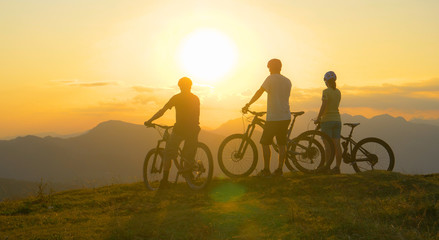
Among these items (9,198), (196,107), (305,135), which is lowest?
(9,198)

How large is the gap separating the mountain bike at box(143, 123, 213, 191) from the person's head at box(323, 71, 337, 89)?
3719mm

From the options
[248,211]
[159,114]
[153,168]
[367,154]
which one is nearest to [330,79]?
[367,154]

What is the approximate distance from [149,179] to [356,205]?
18.8 ft

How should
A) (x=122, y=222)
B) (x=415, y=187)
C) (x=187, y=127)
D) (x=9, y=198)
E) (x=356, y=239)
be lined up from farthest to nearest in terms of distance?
(x=9, y=198), (x=187, y=127), (x=415, y=187), (x=122, y=222), (x=356, y=239)

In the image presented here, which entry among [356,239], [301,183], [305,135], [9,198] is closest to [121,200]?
[9,198]

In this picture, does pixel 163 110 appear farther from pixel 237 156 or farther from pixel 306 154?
pixel 306 154

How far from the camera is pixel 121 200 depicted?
921 cm

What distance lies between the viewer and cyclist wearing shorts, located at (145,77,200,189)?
9719mm

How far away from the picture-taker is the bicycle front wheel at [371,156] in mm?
10523

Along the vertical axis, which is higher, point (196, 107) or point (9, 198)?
point (196, 107)

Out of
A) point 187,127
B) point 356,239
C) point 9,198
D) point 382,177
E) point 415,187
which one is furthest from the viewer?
point 9,198

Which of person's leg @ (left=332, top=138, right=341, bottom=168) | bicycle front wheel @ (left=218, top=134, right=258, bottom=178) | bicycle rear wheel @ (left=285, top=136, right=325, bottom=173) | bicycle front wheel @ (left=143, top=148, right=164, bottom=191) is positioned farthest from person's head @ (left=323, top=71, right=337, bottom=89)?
bicycle front wheel @ (left=143, top=148, right=164, bottom=191)

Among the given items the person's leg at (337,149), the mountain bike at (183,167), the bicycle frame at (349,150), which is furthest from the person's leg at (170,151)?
the bicycle frame at (349,150)

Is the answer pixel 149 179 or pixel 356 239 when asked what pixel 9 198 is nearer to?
pixel 149 179
